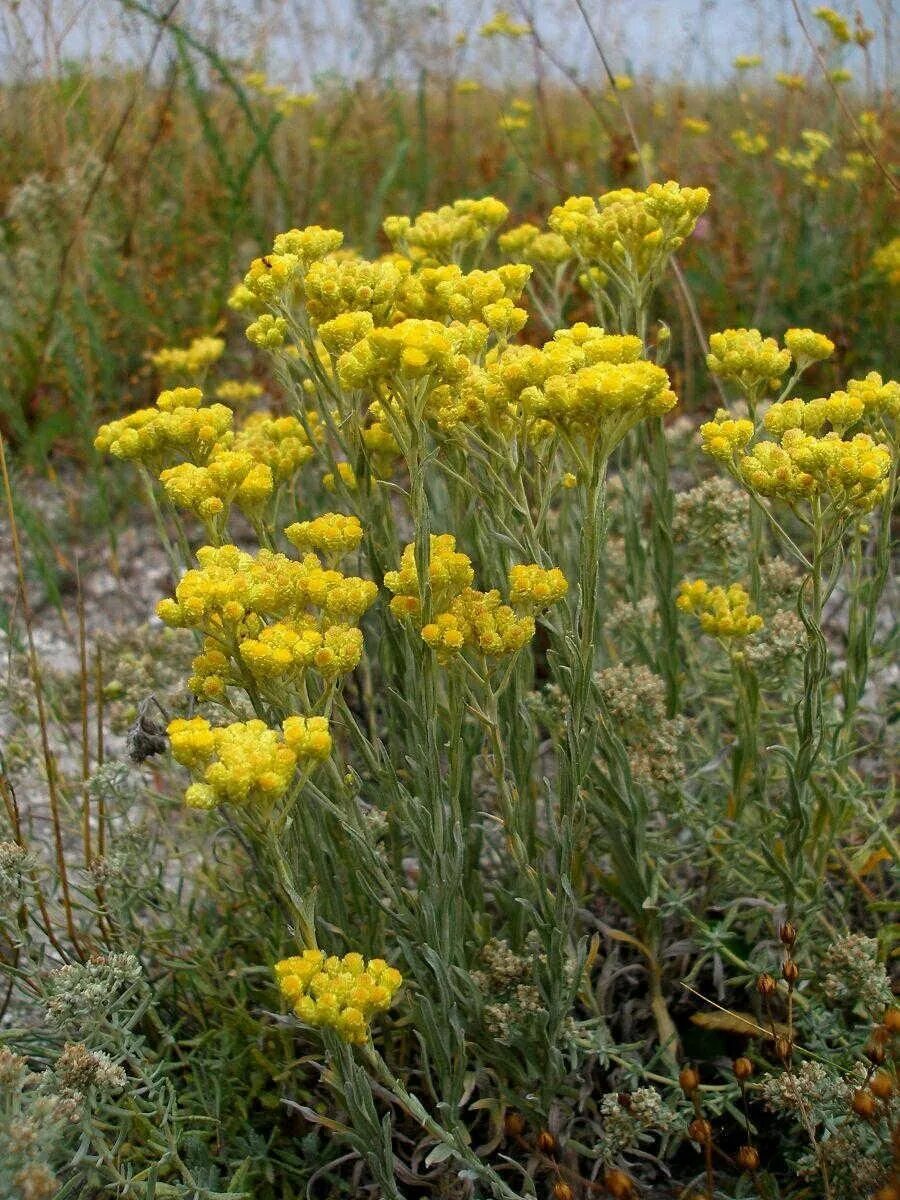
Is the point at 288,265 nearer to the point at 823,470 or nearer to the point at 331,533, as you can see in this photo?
the point at 331,533

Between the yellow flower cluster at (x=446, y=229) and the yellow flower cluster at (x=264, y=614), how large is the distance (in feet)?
2.46

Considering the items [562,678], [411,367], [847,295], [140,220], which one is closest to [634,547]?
[562,678]

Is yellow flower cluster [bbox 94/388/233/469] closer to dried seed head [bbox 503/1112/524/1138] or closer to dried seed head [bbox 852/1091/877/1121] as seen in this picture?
dried seed head [bbox 503/1112/524/1138]

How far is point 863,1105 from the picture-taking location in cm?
126

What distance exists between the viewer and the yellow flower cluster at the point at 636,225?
1.62 m

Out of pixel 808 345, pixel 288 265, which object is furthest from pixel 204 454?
pixel 808 345

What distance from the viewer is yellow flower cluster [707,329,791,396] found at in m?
1.68

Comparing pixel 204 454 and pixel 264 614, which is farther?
pixel 204 454

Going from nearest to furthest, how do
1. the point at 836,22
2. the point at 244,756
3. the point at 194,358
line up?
the point at 244,756, the point at 194,358, the point at 836,22

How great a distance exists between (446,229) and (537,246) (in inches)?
12.8

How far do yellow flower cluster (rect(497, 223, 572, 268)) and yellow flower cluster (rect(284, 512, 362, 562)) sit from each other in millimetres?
899

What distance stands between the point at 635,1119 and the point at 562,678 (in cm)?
64

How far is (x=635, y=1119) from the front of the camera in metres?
1.51

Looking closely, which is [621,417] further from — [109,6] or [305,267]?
[109,6]
